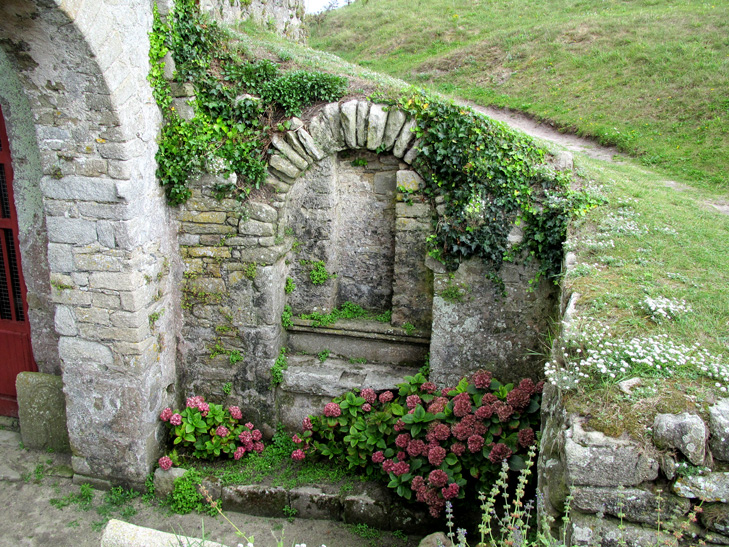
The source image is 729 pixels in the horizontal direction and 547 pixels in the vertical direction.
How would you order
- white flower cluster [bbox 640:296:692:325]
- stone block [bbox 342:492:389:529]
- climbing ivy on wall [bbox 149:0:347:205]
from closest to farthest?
white flower cluster [bbox 640:296:692:325], stone block [bbox 342:492:389:529], climbing ivy on wall [bbox 149:0:347:205]

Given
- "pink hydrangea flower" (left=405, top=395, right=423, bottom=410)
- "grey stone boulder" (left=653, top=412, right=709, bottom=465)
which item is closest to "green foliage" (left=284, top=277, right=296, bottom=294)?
"pink hydrangea flower" (left=405, top=395, right=423, bottom=410)

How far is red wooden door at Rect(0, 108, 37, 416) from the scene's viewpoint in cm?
498

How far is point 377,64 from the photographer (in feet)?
44.2

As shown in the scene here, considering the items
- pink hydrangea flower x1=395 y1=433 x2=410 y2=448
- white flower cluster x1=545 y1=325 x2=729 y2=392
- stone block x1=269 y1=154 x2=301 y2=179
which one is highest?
stone block x1=269 y1=154 x2=301 y2=179

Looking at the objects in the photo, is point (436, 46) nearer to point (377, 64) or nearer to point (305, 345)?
point (377, 64)

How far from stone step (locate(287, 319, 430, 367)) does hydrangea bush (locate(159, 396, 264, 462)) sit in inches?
39.4

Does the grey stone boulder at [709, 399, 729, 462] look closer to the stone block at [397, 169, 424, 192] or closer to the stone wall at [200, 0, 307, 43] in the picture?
the stone block at [397, 169, 424, 192]

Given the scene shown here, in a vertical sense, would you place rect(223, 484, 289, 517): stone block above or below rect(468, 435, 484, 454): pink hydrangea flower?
below

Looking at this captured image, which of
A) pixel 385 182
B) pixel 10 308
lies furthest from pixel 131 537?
pixel 10 308

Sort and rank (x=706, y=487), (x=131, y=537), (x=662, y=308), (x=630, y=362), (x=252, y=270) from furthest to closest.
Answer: (x=252, y=270)
(x=662, y=308)
(x=630, y=362)
(x=706, y=487)
(x=131, y=537)

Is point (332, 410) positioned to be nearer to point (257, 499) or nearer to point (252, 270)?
point (257, 499)

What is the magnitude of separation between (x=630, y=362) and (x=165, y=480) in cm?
400

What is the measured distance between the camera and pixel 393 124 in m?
4.79

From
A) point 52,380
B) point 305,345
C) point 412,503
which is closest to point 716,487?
point 412,503
